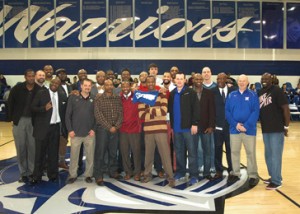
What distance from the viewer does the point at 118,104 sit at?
5.26 meters

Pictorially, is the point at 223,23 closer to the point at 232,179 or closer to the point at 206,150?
the point at 206,150

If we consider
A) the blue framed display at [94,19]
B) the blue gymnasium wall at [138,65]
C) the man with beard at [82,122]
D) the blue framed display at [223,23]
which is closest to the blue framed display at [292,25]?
the blue gymnasium wall at [138,65]

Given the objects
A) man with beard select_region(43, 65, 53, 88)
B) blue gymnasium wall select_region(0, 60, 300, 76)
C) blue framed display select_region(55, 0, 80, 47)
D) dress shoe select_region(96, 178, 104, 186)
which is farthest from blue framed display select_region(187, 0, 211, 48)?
dress shoe select_region(96, 178, 104, 186)

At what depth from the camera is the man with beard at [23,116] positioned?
5266 mm

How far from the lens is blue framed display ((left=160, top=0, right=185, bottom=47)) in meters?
14.4

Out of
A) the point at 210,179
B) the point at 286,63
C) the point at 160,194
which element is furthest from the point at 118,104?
the point at 286,63

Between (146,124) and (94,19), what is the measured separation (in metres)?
10.2

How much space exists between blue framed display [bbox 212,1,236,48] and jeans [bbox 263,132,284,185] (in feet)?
33.1

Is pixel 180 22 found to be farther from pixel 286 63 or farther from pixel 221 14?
pixel 286 63

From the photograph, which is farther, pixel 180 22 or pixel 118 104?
pixel 180 22

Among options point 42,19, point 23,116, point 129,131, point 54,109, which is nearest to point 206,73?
point 129,131

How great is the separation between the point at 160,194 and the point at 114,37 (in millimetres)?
10617

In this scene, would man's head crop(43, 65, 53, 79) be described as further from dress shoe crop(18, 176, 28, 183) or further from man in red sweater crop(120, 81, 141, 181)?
dress shoe crop(18, 176, 28, 183)

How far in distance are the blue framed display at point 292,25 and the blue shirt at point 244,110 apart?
11149 millimetres
